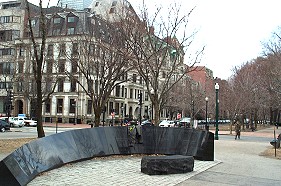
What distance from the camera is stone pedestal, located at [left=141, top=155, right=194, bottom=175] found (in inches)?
409

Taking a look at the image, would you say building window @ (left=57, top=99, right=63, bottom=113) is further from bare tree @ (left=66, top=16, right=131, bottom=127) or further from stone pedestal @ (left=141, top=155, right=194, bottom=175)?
stone pedestal @ (left=141, top=155, right=194, bottom=175)

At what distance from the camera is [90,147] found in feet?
41.3

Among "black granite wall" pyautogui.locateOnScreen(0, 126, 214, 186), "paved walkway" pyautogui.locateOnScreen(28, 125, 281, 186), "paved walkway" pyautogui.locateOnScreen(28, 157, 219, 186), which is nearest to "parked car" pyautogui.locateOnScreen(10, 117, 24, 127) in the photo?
"black granite wall" pyautogui.locateOnScreen(0, 126, 214, 186)

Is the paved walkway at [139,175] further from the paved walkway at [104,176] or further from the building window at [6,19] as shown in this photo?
the building window at [6,19]

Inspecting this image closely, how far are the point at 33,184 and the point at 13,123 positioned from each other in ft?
148

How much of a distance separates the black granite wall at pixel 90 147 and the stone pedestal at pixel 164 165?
2.54 metres

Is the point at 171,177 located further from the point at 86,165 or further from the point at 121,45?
the point at 121,45

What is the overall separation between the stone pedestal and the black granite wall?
2.54m

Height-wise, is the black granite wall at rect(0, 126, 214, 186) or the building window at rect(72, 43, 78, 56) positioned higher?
the building window at rect(72, 43, 78, 56)

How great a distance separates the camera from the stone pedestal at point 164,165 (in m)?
10.4

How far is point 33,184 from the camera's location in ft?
27.2

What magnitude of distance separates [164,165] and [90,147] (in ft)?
10.6

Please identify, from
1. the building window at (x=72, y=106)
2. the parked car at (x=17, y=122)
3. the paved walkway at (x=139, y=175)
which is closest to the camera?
the paved walkway at (x=139, y=175)

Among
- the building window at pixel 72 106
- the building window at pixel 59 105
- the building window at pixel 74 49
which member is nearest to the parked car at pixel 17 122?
the building window at pixel 72 106
